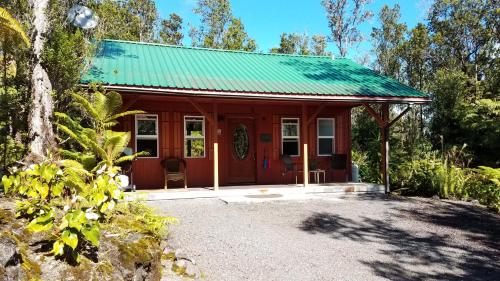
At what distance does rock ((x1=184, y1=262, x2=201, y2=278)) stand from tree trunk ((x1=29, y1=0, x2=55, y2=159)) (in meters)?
3.75

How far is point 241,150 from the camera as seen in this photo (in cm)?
1239

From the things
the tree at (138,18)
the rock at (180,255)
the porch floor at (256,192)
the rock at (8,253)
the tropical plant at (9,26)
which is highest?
the tree at (138,18)

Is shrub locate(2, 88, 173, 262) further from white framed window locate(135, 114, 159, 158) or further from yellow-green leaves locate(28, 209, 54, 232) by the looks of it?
white framed window locate(135, 114, 159, 158)

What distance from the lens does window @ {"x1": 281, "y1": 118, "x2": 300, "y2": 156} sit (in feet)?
41.7

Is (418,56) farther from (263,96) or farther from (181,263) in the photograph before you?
(181,263)

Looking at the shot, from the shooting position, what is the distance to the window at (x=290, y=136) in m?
12.7

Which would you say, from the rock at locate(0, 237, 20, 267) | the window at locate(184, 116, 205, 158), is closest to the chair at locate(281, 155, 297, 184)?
the window at locate(184, 116, 205, 158)

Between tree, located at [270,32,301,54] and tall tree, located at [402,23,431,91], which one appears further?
tree, located at [270,32,301,54]

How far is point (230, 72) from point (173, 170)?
3255mm

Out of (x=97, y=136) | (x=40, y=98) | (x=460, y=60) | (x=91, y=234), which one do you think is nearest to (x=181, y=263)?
(x=91, y=234)

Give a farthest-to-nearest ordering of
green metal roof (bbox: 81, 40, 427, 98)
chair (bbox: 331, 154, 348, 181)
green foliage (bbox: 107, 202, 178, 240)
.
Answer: chair (bbox: 331, 154, 348, 181), green metal roof (bbox: 81, 40, 427, 98), green foliage (bbox: 107, 202, 178, 240)

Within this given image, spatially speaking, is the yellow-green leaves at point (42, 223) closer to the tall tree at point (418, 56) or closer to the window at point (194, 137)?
the window at point (194, 137)

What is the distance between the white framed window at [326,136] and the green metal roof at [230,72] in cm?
154

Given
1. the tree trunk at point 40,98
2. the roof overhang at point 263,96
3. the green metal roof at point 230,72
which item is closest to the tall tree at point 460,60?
the green metal roof at point 230,72
